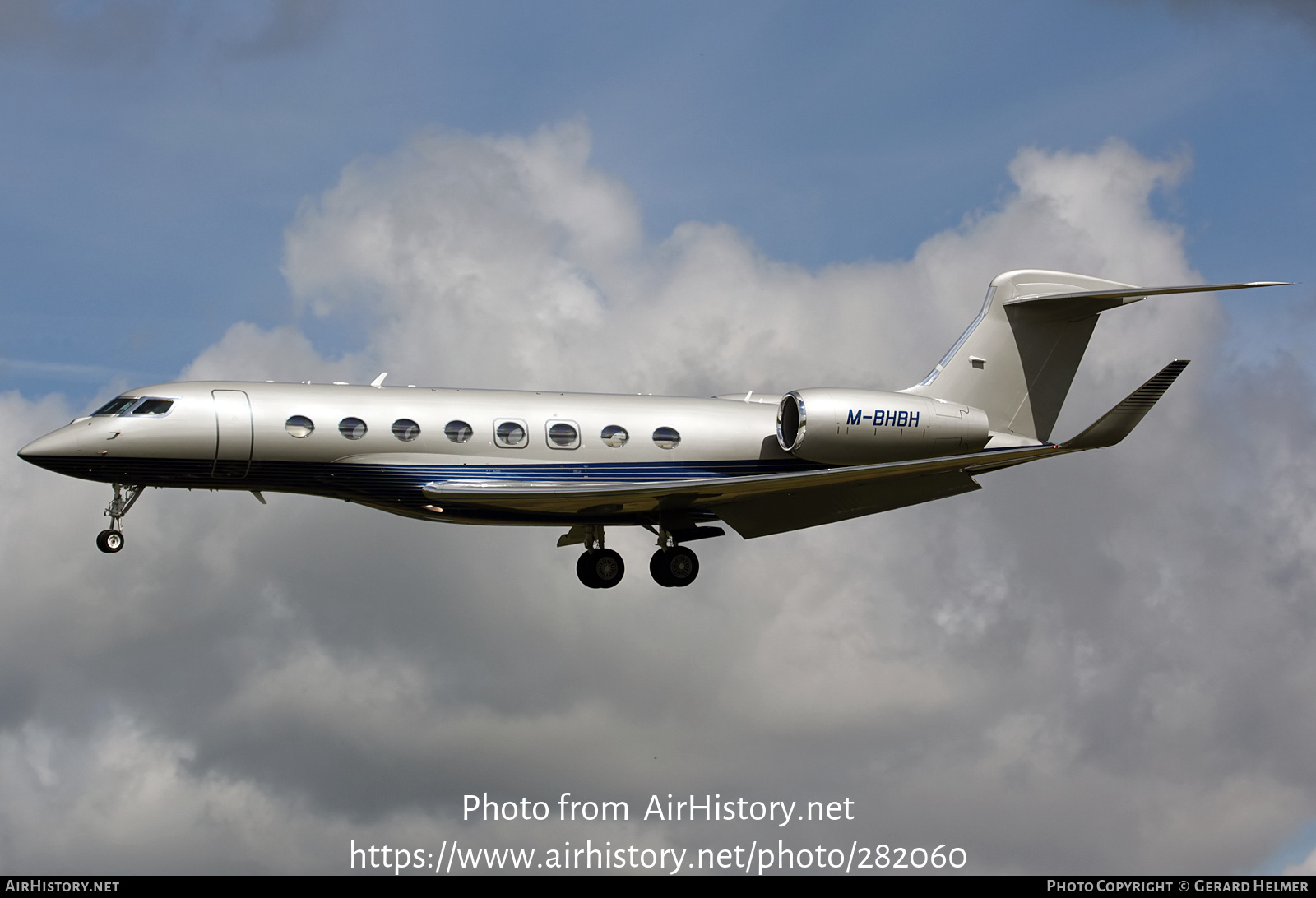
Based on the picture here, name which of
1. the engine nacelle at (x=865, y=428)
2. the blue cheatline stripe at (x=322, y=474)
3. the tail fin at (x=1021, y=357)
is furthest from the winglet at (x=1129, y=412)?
the blue cheatline stripe at (x=322, y=474)

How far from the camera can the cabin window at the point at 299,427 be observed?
27.3 meters

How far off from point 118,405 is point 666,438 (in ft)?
35.1

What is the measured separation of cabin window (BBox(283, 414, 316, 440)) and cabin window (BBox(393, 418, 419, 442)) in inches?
60.6

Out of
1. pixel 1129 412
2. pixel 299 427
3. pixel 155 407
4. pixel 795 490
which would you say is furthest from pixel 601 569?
pixel 1129 412

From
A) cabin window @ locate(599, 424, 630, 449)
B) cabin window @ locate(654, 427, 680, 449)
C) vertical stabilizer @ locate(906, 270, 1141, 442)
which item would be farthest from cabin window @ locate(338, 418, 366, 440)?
vertical stabilizer @ locate(906, 270, 1141, 442)

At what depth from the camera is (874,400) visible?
30.0 m

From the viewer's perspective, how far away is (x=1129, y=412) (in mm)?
26750

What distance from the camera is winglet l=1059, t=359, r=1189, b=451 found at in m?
26.5

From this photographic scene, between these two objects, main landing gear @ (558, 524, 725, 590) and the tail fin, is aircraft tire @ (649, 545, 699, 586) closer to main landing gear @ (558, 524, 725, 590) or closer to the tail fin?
main landing gear @ (558, 524, 725, 590)

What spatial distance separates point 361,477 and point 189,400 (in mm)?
3521

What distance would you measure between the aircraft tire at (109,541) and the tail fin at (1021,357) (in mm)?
17291

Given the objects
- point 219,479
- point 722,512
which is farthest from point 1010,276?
point 219,479

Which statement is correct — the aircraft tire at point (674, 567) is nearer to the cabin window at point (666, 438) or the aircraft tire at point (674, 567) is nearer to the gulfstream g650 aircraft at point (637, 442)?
the gulfstream g650 aircraft at point (637, 442)

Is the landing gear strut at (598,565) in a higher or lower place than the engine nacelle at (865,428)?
lower
